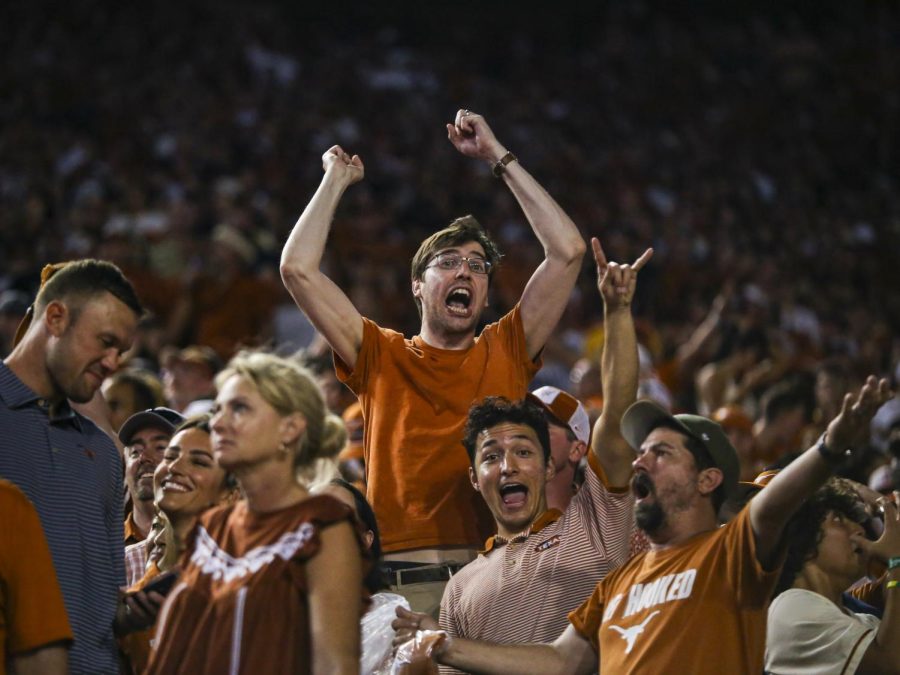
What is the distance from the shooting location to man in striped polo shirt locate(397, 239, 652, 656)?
3.95 meters

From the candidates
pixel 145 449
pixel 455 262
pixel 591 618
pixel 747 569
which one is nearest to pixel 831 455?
pixel 747 569

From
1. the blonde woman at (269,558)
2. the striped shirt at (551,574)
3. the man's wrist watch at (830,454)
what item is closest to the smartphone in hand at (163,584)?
the blonde woman at (269,558)

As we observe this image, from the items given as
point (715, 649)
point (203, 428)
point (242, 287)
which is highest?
point (242, 287)

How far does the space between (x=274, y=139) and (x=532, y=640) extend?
11230mm

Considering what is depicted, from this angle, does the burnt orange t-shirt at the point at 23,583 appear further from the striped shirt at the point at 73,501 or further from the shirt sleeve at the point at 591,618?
the shirt sleeve at the point at 591,618

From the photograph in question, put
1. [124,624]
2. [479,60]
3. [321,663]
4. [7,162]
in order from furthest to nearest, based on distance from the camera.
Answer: [479,60] < [7,162] < [124,624] < [321,663]

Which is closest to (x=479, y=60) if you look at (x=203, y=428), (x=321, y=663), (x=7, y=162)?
(x=7, y=162)

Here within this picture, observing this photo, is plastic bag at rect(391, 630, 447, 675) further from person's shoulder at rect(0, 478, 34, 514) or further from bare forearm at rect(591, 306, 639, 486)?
person's shoulder at rect(0, 478, 34, 514)

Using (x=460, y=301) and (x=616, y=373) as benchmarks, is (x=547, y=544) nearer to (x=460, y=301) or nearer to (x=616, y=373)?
(x=616, y=373)

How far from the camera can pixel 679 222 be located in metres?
15.1

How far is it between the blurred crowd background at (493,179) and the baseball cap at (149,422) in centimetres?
185

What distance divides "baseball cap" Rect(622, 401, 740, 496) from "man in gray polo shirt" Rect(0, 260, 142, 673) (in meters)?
1.44

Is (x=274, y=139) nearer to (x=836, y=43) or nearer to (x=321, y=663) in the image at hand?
(x=836, y=43)

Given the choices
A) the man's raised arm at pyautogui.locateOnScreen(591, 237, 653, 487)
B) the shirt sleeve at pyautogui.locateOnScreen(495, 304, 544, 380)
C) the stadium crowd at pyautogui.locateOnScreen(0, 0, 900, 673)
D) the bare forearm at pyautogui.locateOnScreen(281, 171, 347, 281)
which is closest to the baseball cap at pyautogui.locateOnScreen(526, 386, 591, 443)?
the stadium crowd at pyautogui.locateOnScreen(0, 0, 900, 673)
